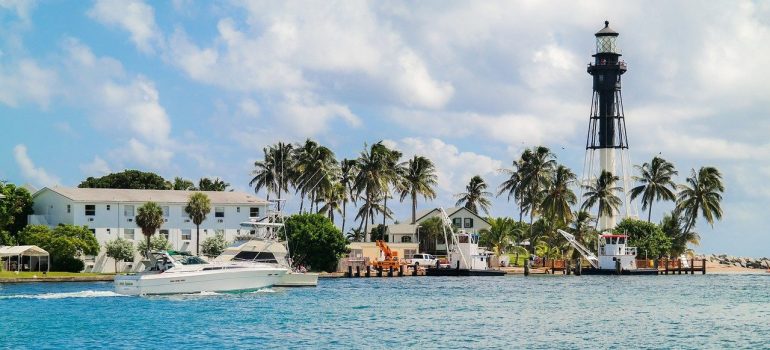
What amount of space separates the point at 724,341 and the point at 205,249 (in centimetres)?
7139

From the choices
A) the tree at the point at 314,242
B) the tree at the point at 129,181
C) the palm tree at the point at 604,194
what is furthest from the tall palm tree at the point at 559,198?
the tree at the point at 129,181

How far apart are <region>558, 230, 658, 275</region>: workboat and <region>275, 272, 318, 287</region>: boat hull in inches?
1761

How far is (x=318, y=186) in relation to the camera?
4968 inches

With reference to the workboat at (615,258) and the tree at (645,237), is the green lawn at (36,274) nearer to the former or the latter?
Answer: the workboat at (615,258)

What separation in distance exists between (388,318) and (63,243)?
50.6m

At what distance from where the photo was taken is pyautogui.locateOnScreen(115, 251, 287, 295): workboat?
69812 mm

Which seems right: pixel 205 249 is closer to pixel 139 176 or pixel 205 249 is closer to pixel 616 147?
pixel 139 176

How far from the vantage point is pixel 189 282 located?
70.4 metres

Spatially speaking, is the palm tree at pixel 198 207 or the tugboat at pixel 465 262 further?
the tugboat at pixel 465 262

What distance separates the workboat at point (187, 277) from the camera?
69.8 meters

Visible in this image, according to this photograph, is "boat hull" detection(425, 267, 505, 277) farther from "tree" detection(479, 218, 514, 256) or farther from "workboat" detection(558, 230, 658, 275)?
"tree" detection(479, 218, 514, 256)

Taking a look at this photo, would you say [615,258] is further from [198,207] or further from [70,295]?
[70,295]

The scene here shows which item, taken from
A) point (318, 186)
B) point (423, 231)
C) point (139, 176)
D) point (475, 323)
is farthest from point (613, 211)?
point (475, 323)

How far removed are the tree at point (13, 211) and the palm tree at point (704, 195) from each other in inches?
3167
